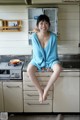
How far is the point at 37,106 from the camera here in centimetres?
277

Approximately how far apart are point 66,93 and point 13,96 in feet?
2.33

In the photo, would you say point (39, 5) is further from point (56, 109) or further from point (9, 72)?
point (56, 109)

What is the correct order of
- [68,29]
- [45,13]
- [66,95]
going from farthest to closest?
[68,29], [45,13], [66,95]

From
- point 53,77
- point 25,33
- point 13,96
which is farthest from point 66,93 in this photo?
point 25,33

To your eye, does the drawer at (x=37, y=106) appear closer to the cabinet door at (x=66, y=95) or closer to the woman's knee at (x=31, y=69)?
the cabinet door at (x=66, y=95)

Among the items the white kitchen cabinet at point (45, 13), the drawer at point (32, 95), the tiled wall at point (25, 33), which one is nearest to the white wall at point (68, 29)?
the tiled wall at point (25, 33)

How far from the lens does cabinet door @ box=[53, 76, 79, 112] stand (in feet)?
8.75

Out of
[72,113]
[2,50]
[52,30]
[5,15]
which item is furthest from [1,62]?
[72,113]

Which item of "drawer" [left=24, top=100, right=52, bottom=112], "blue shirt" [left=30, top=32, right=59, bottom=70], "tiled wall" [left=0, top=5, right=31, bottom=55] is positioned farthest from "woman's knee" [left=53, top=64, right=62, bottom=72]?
"tiled wall" [left=0, top=5, right=31, bottom=55]

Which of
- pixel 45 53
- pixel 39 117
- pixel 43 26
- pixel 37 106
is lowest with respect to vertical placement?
pixel 39 117

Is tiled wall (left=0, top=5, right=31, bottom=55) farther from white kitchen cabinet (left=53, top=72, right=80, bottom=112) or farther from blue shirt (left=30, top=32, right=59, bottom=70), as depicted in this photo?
white kitchen cabinet (left=53, top=72, right=80, bottom=112)

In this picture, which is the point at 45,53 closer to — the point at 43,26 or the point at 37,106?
the point at 43,26

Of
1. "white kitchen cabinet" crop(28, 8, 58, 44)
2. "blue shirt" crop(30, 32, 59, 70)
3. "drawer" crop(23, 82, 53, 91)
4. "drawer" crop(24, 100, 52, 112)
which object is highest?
"white kitchen cabinet" crop(28, 8, 58, 44)

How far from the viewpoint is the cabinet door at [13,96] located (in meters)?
2.70
